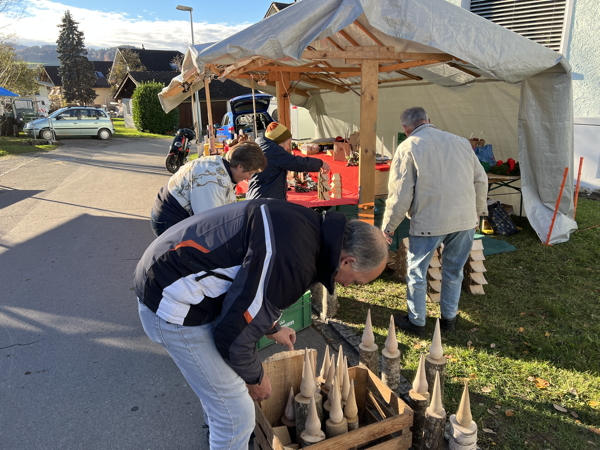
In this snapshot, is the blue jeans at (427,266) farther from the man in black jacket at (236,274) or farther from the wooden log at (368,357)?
the man in black jacket at (236,274)

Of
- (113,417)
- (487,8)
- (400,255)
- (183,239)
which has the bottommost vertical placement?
(113,417)

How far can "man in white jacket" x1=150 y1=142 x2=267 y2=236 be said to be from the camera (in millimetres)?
3070

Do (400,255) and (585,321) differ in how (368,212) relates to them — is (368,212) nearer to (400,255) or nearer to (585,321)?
(400,255)

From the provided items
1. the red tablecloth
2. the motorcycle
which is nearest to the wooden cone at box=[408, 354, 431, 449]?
the red tablecloth

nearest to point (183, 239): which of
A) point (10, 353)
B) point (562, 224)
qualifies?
point (10, 353)

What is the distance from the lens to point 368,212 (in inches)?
209

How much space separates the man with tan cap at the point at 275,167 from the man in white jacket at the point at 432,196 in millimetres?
1132

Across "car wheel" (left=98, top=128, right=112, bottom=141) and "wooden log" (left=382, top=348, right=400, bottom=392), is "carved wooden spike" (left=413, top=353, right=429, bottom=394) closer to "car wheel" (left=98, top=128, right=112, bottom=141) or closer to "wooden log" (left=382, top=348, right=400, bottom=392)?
"wooden log" (left=382, top=348, right=400, bottom=392)

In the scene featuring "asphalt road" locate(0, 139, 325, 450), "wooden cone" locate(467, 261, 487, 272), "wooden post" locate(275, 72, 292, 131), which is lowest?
"asphalt road" locate(0, 139, 325, 450)

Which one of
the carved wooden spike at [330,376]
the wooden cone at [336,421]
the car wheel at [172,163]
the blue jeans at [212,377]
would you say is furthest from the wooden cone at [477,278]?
the car wheel at [172,163]

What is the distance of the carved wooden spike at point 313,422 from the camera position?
2.21 metres

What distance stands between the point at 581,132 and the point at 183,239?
371 inches

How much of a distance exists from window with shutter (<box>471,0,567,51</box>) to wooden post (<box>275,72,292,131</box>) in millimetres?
5088

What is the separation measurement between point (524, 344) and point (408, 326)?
101 cm
